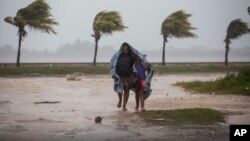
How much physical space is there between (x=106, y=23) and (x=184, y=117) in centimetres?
3402

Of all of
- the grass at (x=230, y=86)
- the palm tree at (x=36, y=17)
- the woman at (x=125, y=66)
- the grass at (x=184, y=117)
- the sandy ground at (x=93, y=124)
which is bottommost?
the sandy ground at (x=93, y=124)

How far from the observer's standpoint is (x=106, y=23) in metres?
43.1

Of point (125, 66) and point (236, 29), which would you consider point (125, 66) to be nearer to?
point (125, 66)

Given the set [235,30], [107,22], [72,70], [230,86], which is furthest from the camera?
[235,30]

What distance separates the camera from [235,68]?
47.0 m

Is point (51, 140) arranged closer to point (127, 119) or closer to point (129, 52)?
point (127, 119)

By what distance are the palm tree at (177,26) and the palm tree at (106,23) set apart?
535 centimetres

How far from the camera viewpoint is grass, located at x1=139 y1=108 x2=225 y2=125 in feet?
30.0

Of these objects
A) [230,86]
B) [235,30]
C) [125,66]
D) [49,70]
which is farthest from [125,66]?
[235,30]

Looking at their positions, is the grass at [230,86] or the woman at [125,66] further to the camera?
the grass at [230,86]

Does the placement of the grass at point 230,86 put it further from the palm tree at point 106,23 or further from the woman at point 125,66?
the palm tree at point 106,23

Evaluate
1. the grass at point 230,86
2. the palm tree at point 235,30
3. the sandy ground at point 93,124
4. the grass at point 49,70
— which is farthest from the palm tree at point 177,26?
the sandy ground at point 93,124

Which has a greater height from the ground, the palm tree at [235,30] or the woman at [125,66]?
the palm tree at [235,30]

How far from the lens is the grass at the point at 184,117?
30.0ft
